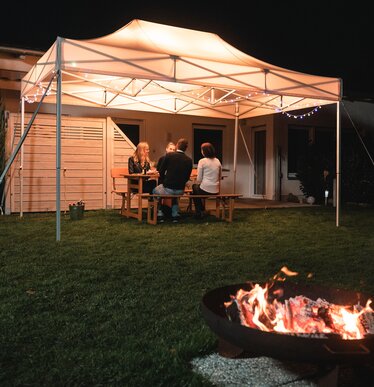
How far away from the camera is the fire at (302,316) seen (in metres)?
2.28

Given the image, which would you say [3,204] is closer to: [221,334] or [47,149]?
[47,149]

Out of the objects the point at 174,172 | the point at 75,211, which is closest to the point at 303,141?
the point at 174,172

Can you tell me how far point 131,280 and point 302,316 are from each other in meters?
2.12

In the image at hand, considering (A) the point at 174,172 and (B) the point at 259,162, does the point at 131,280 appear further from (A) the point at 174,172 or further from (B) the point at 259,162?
(B) the point at 259,162

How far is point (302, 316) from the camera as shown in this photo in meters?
2.37

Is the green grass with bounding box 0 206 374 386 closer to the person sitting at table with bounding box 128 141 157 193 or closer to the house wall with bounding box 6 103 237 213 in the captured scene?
the house wall with bounding box 6 103 237 213

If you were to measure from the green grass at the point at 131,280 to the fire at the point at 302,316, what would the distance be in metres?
0.41

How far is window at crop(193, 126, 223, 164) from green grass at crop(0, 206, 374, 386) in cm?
484

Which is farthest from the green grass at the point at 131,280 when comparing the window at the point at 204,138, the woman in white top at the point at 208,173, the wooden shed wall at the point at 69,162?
the window at the point at 204,138

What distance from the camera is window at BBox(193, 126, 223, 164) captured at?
12962 mm

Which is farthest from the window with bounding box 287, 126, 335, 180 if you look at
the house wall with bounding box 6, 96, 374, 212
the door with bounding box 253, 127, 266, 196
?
the door with bounding box 253, 127, 266, 196

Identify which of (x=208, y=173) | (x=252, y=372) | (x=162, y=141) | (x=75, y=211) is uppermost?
(x=162, y=141)

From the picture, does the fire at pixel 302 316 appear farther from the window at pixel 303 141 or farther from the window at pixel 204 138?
the window at pixel 303 141

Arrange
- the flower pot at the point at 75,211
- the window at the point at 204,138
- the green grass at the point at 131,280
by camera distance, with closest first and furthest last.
Result: the green grass at the point at 131,280 → the flower pot at the point at 75,211 → the window at the point at 204,138
